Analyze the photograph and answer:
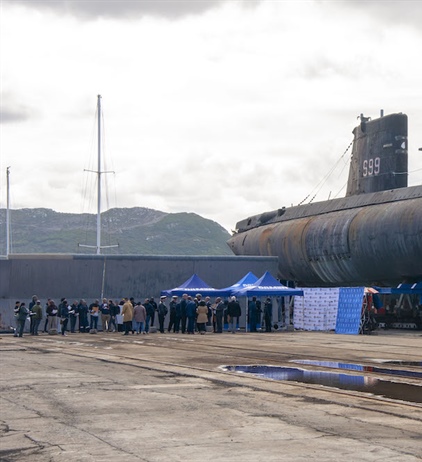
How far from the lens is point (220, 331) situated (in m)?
37.3

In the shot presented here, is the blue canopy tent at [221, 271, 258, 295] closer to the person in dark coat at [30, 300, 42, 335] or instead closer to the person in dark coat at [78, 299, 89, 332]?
the person in dark coat at [78, 299, 89, 332]

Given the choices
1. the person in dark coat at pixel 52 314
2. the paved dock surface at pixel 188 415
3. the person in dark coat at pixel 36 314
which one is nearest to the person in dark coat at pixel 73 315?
the person in dark coat at pixel 52 314

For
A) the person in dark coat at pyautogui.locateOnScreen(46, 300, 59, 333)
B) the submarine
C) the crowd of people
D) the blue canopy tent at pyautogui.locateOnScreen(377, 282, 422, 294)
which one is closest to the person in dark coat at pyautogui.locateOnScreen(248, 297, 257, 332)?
the crowd of people

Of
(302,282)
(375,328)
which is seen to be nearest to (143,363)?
(375,328)

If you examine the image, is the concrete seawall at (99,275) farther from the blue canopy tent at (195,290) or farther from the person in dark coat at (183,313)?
the person in dark coat at (183,313)

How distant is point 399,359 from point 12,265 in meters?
23.5

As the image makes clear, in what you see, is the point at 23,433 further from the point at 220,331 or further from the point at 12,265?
the point at 12,265

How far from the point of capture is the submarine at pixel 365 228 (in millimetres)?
38312

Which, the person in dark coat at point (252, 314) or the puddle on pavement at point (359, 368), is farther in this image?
the person in dark coat at point (252, 314)

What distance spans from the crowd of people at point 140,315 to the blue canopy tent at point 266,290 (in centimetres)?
79

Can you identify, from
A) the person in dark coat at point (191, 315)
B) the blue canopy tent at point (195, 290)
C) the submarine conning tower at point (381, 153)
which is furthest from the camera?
the submarine conning tower at point (381, 153)

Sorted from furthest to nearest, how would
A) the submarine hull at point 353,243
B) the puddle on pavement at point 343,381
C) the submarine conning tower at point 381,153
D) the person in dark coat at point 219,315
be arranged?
the submarine conning tower at point 381,153, the submarine hull at point 353,243, the person in dark coat at point 219,315, the puddle on pavement at point 343,381

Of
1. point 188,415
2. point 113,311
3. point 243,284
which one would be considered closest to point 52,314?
point 113,311

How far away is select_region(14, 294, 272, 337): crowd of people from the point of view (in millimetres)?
35656
